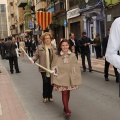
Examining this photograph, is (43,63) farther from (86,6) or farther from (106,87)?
(86,6)

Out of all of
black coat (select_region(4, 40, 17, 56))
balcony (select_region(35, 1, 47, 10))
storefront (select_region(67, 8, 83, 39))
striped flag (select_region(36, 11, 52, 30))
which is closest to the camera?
black coat (select_region(4, 40, 17, 56))

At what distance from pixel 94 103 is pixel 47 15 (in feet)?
59.7

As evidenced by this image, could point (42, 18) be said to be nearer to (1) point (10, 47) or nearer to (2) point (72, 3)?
(2) point (72, 3)

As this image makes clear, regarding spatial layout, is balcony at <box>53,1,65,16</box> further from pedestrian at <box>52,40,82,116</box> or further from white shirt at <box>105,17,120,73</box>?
white shirt at <box>105,17,120,73</box>

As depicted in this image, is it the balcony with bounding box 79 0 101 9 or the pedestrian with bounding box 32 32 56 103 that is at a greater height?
the balcony with bounding box 79 0 101 9

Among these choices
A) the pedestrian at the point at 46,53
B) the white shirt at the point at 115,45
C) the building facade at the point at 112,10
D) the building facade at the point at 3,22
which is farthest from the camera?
the building facade at the point at 3,22

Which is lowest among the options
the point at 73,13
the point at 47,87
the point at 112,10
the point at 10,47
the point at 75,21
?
the point at 47,87

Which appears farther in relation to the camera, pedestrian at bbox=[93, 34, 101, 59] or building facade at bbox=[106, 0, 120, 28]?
pedestrian at bbox=[93, 34, 101, 59]

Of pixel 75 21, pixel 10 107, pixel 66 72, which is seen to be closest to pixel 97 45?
pixel 75 21

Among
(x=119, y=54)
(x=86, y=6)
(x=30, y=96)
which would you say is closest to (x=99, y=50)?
(x=86, y=6)

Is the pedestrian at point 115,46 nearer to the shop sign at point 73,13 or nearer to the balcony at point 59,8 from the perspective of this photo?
the shop sign at point 73,13

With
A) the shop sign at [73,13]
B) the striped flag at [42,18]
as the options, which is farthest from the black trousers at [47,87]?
the striped flag at [42,18]

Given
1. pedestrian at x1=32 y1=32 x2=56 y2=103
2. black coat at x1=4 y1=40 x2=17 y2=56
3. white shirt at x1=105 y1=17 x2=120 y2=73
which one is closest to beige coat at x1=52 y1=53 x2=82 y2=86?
pedestrian at x1=32 y1=32 x2=56 y2=103

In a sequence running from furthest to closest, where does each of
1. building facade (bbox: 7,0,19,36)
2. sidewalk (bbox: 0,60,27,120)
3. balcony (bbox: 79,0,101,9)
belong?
building facade (bbox: 7,0,19,36) → balcony (bbox: 79,0,101,9) → sidewalk (bbox: 0,60,27,120)
